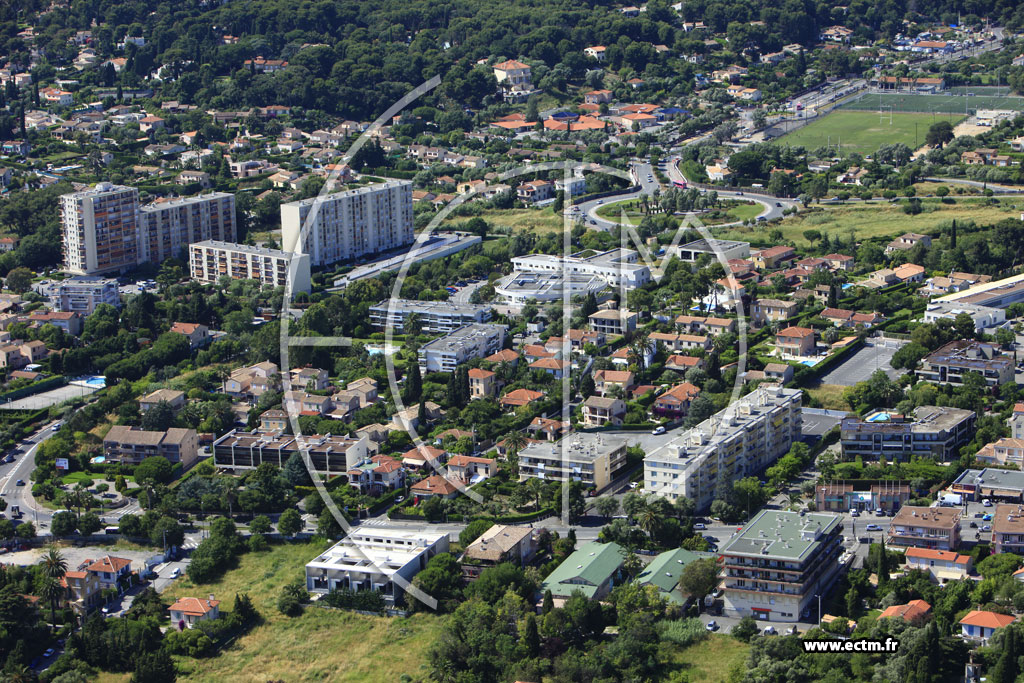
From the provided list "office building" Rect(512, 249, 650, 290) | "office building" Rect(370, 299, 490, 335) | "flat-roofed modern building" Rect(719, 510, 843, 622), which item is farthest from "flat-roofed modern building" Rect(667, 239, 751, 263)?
"flat-roofed modern building" Rect(719, 510, 843, 622)

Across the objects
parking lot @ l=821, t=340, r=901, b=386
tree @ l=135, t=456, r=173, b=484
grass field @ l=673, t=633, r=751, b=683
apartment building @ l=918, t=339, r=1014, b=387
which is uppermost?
apartment building @ l=918, t=339, r=1014, b=387

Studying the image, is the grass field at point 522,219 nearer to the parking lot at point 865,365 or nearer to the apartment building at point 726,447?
the parking lot at point 865,365

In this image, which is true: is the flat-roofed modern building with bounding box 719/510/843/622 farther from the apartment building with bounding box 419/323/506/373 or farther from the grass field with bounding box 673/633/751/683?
the apartment building with bounding box 419/323/506/373

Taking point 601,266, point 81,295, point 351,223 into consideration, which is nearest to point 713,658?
point 601,266

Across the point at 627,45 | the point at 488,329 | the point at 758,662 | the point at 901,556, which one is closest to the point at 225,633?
the point at 758,662

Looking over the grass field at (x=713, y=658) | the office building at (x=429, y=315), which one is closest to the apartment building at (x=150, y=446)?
the office building at (x=429, y=315)

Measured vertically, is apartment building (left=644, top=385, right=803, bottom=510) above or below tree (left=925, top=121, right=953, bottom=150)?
below

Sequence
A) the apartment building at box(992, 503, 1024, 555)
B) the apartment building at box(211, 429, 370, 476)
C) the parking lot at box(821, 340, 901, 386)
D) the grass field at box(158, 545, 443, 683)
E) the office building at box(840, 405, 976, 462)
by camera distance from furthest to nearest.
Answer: the parking lot at box(821, 340, 901, 386) < the apartment building at box(211, 429, 370, 476) < the office building at box(840, 405, 976, 462) < the apartment building at box(992, 503, 1024, 555) < the grass field at box(158, 545, 443, 683)
